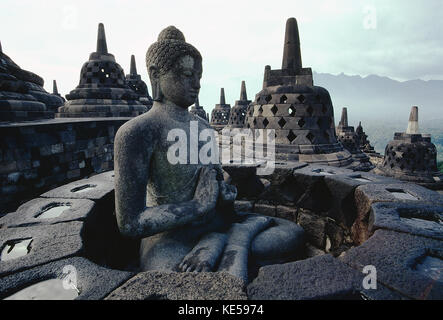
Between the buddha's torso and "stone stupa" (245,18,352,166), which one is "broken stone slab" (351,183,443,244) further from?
"stone stupa" (245,18,352,166)

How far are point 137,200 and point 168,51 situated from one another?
1.00 metres

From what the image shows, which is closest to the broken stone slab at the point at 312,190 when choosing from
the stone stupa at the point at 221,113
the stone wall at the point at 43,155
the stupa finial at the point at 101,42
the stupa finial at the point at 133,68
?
the stone wall at the point at 43,155

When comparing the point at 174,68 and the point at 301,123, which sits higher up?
the point at 174,68

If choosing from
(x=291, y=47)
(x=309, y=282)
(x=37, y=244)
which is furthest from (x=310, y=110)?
(x=37, y=244)

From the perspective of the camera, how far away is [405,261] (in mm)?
1242

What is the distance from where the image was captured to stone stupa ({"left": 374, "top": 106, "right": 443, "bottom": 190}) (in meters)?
8.95

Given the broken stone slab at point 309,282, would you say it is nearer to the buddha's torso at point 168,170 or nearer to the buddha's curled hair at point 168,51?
the buddha's torso at point 168,170

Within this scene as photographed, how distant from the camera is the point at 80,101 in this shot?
848 cm

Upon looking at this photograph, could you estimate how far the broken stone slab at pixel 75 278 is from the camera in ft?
3.55

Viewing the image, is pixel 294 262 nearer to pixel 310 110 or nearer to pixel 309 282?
pixel 309 282

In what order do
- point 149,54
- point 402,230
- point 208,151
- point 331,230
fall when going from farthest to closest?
point 331,230, point 208,151, point 149,54, point 402,230
